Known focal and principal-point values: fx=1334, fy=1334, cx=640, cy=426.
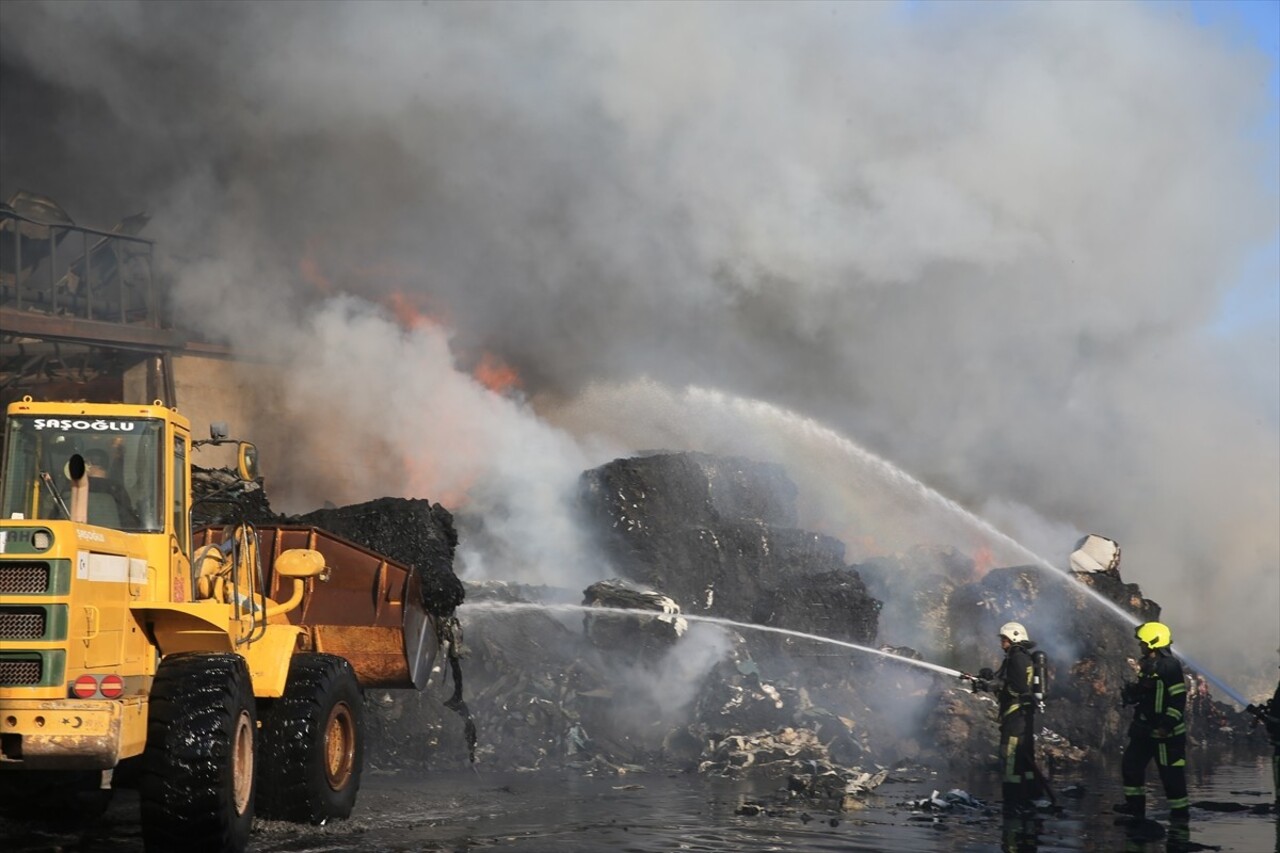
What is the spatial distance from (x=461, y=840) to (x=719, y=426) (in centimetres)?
1755

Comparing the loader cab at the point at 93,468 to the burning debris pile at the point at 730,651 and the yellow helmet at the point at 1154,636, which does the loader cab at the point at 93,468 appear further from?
the yellow helmet at the point at 1154,636

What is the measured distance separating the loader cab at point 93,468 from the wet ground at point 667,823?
2164mm

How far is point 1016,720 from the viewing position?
12250mm

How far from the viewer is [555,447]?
903 inches

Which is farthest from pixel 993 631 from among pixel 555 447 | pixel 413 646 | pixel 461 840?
pixel 461 840

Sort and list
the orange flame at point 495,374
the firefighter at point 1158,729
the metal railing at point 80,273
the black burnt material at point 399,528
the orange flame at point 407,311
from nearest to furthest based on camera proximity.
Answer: the firefighter at point 1158,729 → the black burnt material at point 399,528 → the metal railing at point 80,273 → the orange flame at point 407,311 → the orange flame at point 495,374

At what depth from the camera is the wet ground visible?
9125 mm

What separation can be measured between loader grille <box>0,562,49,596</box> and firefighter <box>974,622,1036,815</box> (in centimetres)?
828

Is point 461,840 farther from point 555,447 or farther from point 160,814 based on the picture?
point 555,447

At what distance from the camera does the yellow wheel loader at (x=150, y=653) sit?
7.10 metres

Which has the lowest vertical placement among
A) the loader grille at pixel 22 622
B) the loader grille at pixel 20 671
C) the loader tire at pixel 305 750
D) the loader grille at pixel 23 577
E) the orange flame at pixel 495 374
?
the loader tire at pixel 305 750

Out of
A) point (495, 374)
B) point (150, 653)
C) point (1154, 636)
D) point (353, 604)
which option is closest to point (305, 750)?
point (150, 653)

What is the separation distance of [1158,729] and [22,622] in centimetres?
887

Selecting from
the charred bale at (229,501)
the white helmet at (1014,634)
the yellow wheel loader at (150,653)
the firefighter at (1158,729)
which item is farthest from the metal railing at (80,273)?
the firefighter at (1158,729)
